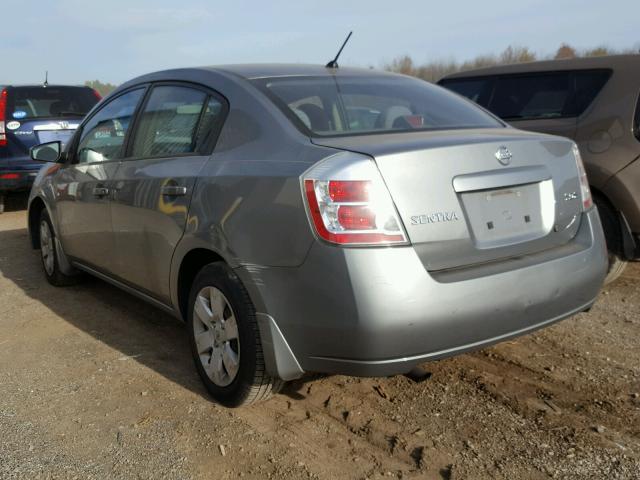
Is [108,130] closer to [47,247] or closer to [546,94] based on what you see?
[47,247]

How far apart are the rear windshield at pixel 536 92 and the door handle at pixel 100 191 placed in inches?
134

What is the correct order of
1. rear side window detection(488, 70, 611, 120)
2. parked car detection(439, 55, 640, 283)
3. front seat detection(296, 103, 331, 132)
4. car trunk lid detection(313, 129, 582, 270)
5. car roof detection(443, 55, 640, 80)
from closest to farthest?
car trunk lid detection(313, 129, 582, 270), front seat detection(296, 103, 331, 132), parked car detection(439, 55, 640, 283), car roof detection(443, 55, 640, 80), rear side window detection(488, 70, 611, 120)

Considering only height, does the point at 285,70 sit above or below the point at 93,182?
above

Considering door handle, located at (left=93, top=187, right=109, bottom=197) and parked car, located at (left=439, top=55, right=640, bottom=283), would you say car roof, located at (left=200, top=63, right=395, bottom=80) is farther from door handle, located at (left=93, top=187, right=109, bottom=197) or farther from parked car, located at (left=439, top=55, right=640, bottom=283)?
parked car, located at (left=439, top=55, right=640, bottom=283)

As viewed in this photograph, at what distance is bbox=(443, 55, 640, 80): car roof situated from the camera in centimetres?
504

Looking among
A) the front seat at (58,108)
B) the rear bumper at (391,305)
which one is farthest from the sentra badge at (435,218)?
the front seat at (58,108)

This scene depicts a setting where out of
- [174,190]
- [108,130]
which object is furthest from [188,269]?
[108,130]

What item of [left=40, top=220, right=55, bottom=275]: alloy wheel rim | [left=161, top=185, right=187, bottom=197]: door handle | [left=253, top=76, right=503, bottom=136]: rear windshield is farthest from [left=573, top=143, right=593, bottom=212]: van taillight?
[left=40, top=220, right=55, bottom=275]: alloy wheel rim

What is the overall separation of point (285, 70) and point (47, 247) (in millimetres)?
2950

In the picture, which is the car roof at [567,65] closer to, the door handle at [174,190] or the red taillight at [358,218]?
the red taillight at [358,218]

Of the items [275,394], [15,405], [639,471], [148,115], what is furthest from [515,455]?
[148,115]

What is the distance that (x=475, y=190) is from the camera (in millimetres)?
2787

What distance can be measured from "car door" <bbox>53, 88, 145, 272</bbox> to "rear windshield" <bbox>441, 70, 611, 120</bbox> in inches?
125

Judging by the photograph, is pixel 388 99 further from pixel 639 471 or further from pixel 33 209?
pixel 33 209
